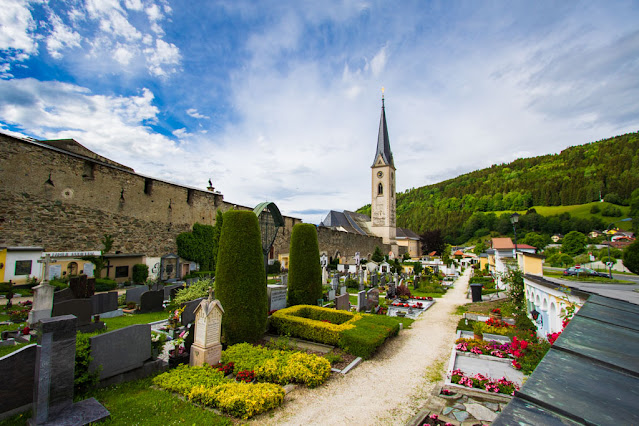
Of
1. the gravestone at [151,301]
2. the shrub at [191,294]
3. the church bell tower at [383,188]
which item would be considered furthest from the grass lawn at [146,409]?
the church bell tower at [383,188]

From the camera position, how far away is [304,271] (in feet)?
35.4

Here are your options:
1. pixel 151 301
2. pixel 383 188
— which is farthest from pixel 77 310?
pixel 383 188

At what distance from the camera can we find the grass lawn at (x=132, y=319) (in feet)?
27.4

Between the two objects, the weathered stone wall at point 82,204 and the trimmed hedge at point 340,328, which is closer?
the trimmed hedge at point 340,328

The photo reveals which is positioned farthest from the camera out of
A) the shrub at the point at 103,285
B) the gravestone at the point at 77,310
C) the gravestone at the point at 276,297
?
the shrub at the point at 103,285

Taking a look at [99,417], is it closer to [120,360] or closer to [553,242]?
[120,360]

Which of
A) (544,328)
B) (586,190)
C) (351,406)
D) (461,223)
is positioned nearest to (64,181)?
(351,406)

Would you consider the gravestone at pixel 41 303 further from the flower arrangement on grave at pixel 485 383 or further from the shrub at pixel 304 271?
the flower arrangement on grave at pixel 485 383

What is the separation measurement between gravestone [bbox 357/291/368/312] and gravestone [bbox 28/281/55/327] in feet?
30.2

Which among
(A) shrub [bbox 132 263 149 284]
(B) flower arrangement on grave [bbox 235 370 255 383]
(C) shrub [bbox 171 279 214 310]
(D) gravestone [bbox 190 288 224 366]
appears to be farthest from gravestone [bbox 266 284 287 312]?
(A) shrub [bbox 132 263 149 284]

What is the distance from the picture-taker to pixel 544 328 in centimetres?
711

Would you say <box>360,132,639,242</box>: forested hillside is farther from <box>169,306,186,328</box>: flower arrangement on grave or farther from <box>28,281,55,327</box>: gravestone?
<box>28,281,55,327</box>: gravestone

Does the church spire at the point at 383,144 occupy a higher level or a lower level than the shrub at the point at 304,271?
higher

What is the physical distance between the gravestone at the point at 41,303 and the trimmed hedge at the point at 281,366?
5058 mm
